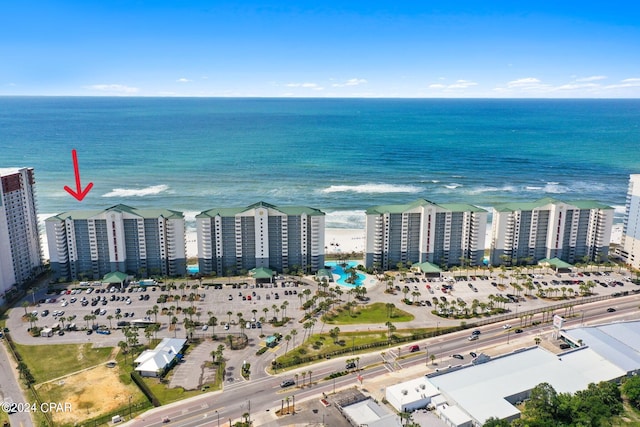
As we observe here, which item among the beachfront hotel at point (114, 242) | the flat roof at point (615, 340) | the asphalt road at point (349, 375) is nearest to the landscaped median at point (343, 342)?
the asphalt road at point (349, 375)

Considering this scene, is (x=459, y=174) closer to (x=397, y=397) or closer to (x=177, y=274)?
(x=177, y=274)

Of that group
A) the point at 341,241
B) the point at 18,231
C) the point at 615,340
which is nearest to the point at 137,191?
the point at 18,231

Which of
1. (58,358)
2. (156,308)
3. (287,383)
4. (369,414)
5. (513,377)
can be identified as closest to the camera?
(369,414)

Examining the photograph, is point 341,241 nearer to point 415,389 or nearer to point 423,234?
point 423,234

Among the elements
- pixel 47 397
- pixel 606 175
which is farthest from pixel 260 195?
pixel 606 175

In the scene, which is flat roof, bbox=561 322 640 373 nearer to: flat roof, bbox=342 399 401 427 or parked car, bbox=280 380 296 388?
flat roof, bbox=342 399 401 427

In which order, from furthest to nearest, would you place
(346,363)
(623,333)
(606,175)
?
(606,175) < (623,333) < (346,363)

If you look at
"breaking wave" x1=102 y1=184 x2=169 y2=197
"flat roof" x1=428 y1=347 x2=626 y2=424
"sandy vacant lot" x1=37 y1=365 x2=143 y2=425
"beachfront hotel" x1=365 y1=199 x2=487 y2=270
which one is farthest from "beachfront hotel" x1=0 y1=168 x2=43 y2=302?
"flat roof" x1=428 y1=347 x2=626 y2=424
